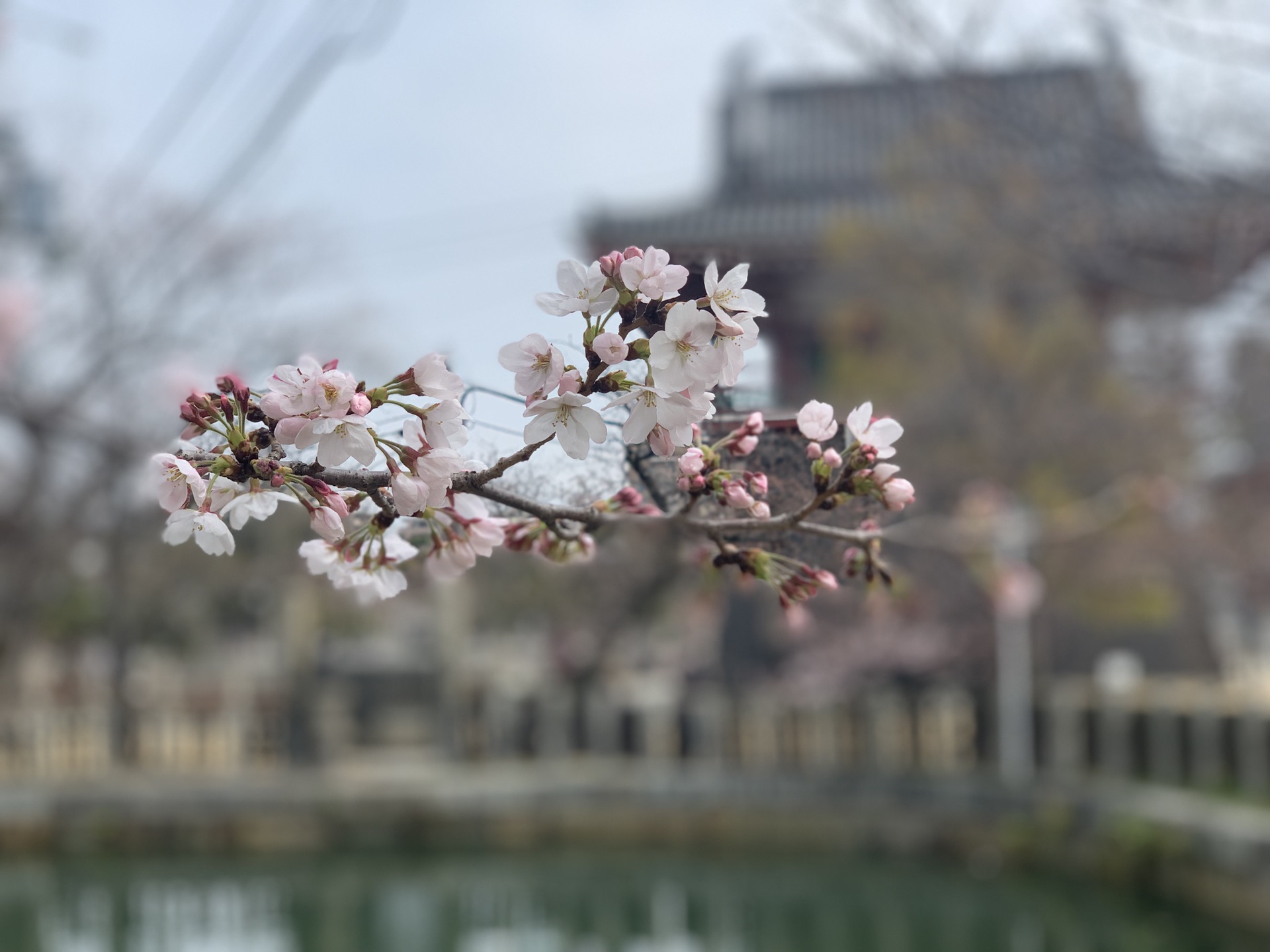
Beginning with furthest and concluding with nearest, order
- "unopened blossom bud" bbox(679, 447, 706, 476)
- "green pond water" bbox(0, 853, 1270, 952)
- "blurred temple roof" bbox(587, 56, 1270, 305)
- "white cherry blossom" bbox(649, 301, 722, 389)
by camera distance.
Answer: "green pond water" bbox(0, 853, 1270, 952) → "blurred temple roof" bbox(587, 56, 1270, 305) → "unopened blossom bud" bbox(679, 447, 706, 476) → "white cherry blossom" bbox(649, 301, 722, 389)

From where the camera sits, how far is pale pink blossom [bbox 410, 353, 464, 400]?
94 centimetres

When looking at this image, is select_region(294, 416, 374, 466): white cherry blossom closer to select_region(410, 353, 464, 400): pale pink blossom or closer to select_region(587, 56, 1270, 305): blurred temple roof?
select_region(410, 353, 464, 400): pale pink blossom

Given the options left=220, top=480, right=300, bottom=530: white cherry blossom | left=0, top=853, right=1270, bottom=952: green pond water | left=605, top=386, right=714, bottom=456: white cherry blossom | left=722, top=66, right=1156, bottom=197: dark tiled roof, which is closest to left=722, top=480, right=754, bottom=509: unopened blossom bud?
left=605, top=386, right=714, bottom=456: white cherry blossom

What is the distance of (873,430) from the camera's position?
111cm

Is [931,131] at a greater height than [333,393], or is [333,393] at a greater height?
[931,131]

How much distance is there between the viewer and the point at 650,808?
8141mm

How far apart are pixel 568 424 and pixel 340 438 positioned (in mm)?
157

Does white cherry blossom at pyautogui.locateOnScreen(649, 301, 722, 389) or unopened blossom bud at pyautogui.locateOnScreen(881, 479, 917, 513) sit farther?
unopened blossom bud at pyautogui.locateOnScreen(881, 479, 917, 513)

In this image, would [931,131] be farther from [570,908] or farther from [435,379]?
[435,379]

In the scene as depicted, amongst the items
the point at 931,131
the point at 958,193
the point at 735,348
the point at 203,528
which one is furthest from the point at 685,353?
the point at 931,131

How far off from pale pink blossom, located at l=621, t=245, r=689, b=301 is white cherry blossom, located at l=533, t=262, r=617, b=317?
0.06ft

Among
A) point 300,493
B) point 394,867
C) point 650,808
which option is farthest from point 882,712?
point 300,493

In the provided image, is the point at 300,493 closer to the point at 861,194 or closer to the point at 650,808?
the point at 650,808

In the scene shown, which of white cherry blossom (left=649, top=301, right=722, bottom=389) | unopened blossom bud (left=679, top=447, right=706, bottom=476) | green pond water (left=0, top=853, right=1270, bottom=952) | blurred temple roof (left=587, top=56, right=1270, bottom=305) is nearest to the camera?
white cherry blossom (left=649, top=301, right=722, bottom=389)
